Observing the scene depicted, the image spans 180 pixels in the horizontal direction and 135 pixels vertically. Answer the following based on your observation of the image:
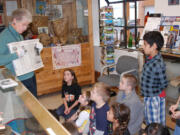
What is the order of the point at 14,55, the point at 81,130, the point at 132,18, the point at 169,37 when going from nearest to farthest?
the point at 14,55 < the point at 81,130 < the point at 169,37 < the point at 132,18

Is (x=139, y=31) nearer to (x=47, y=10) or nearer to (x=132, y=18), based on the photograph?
(x=132, y=18)

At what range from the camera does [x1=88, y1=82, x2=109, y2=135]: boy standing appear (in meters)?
2.08

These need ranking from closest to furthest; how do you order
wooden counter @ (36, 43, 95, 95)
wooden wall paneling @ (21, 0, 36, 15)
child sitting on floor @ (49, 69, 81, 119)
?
child sitting on floor @ (49, 69, 81, 119) → wooden wall paneling @ (21, 0, 36, 15) → wooden counter @ (36, 43, 95, 95)

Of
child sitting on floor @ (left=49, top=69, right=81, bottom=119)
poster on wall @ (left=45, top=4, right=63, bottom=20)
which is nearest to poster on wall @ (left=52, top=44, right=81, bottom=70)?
poster on wall @ (left=45, top=4, right=63, bottom=20)

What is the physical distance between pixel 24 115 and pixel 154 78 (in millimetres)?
1433

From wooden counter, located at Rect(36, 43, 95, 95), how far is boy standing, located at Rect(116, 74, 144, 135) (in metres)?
2.05

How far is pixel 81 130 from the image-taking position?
236 cm

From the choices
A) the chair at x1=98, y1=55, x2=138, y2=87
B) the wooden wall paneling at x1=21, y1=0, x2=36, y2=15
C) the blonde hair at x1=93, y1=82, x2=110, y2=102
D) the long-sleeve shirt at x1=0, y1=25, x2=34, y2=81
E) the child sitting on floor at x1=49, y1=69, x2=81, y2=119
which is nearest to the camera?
the long-sleeve shirt at x1=0, y1=25, x2=34, y2=81

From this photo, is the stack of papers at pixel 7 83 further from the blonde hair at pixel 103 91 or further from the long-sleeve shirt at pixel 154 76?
the long-sleeve shirt at pixel 154 76

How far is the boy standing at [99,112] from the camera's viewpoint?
6.84 ft

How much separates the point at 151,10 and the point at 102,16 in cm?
99

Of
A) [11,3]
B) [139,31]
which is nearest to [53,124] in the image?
[139,31]

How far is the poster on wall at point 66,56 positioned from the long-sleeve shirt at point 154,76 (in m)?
2.33

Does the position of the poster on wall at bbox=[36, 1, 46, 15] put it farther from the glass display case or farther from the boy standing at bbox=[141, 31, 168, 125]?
the glass display case
